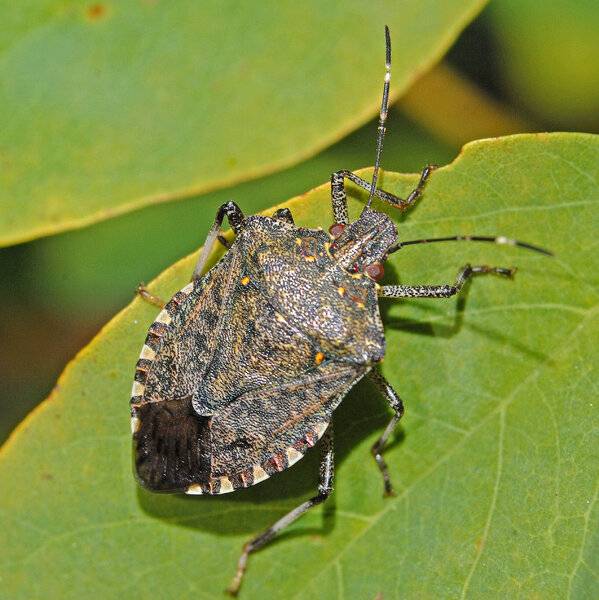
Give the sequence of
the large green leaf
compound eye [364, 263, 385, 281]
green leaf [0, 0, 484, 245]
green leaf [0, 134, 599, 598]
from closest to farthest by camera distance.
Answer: green leaf [0, 134, 599, 598]
compound eye [364, 263, 385, 281]
green leaf [0, 0, 484, 245]
the large green leaf

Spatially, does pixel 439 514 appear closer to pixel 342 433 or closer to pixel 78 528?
pixel 342 433

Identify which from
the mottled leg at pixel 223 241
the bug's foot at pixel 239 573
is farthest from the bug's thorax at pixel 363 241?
the bug's foot at pixel 239 573

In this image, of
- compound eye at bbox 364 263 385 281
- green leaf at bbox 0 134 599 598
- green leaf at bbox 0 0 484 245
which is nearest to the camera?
green leaf at bbox 0 134 599 598

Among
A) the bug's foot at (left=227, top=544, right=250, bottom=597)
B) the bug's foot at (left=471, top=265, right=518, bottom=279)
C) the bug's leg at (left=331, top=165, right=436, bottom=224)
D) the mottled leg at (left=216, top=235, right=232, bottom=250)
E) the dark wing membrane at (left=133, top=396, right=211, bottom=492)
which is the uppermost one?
the bug's foot at (left=471, top=265, right=518, bottom=279)

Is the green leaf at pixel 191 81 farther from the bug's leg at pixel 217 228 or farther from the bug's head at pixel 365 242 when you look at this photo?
the bug's head at pixel 365 242

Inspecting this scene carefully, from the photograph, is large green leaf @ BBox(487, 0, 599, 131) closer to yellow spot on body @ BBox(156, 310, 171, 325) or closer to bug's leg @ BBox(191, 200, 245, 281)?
bug's leg @ BBox(191, 200, 245, 281)

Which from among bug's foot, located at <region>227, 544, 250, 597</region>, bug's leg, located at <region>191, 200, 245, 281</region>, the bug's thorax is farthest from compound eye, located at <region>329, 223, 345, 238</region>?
bug's foot, located at <region>227, 544, 250, 597</region>

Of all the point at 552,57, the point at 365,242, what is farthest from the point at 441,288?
→ the point at 552,57
